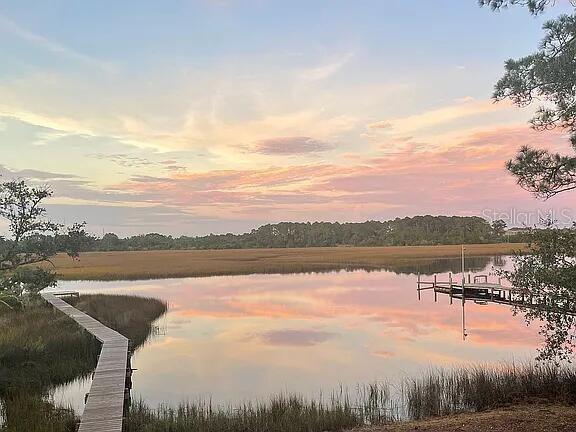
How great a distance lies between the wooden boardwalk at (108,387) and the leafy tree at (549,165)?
6335 mm

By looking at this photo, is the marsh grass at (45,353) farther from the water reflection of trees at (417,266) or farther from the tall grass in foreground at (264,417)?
the water reflection of trees at (417,266)

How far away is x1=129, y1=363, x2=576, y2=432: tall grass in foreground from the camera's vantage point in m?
8.62

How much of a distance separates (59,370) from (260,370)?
4995 mm

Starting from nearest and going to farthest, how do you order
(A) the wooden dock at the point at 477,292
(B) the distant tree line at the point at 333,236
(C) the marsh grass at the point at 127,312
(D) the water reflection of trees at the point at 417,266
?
1. (C) the marsh grass at the point at 127,312
2. (A) the wooden dock at the point at 477,292
3. (D) the water reflection of trees at the point at 417,266
4. (B) the distant tree line at the point at 333,236

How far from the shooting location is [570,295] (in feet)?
24.0

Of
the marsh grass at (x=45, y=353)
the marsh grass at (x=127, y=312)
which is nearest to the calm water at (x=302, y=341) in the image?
the marsh grass at (x=127, y=312)

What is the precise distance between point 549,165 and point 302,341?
12.2 meters

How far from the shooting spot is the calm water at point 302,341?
1273 cm

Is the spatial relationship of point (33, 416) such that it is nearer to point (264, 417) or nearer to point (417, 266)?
point (264, 417)

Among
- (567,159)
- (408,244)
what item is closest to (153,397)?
(567,159)

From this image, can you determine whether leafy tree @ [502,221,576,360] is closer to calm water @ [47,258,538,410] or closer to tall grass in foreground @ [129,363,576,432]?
tall grass in foreground @ [129,363,576,432]

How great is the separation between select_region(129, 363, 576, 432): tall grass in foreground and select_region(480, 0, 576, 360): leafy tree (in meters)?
2.29

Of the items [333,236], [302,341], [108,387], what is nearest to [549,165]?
[108,387]

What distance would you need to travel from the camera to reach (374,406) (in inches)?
393
